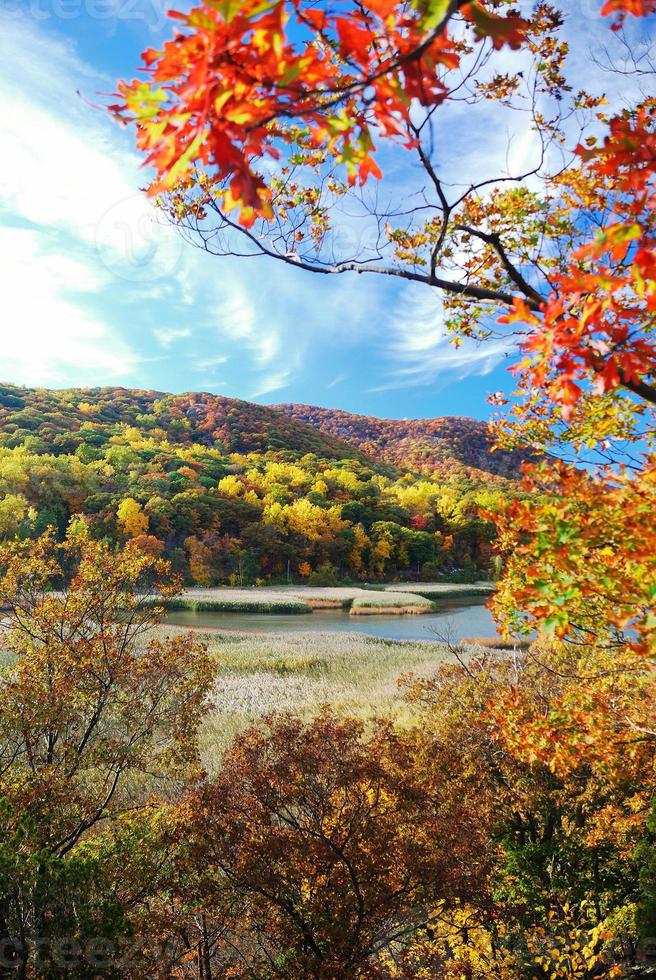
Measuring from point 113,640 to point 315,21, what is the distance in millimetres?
7212

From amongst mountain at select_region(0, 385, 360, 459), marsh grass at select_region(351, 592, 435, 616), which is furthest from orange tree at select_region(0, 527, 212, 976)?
mountain at select_region(0, 385, 360, 459)

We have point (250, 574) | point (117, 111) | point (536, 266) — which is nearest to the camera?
point (117, 111)

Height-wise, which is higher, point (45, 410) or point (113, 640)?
point (45, 410)

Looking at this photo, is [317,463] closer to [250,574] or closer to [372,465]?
[372,465]

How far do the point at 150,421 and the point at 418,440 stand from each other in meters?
72.0

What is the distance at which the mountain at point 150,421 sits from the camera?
2933 inches

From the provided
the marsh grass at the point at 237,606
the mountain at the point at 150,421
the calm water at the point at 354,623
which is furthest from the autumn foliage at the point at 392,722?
the mountain at the point at 150,421

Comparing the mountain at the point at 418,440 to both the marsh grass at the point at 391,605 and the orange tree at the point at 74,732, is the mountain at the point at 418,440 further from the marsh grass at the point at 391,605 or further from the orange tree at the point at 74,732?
the orange tree at the point at 74,732

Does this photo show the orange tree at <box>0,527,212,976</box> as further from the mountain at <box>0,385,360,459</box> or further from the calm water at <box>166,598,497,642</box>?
the mountain at <box>0,385,360,459</box>

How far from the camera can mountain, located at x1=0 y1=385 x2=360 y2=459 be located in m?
74.5

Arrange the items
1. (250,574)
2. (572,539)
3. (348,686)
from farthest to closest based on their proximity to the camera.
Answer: (250,574)
(348,686)
(572,539)

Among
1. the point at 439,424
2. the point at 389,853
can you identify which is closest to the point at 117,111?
the point at 389,853

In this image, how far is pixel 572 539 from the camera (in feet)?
8.86

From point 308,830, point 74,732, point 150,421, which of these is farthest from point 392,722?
point 150,421
